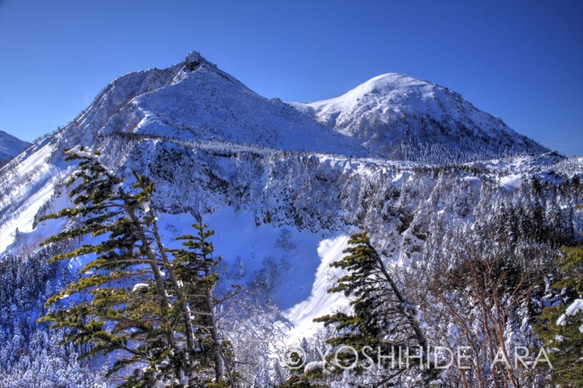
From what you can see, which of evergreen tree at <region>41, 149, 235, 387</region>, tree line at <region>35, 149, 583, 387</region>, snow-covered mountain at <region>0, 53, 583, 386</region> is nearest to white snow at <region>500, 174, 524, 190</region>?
snow-covered mountain at <region>0, 53, 583, 386</region>

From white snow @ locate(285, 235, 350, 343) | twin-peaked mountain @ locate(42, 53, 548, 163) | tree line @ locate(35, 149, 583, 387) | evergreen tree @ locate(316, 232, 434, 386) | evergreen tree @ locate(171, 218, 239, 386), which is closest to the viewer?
tree line @ locate(35, 149, 583, 387)

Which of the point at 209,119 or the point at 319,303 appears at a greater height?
the point at 209,119

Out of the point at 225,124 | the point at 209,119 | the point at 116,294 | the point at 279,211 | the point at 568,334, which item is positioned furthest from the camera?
the point at 225,124

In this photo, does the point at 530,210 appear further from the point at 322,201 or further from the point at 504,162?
the point at 504,162

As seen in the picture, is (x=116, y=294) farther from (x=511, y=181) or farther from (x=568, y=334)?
(x=511, y=181)

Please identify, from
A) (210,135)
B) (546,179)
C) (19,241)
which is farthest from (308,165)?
(19,241)

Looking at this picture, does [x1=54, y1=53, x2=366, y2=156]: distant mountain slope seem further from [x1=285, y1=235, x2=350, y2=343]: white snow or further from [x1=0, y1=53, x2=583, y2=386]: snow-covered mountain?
[x1=285, y1=235, x2=350, y2=343]: white snow

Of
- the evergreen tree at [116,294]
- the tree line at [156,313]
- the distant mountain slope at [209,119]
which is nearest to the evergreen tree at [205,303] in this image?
the tree line at [156,313]

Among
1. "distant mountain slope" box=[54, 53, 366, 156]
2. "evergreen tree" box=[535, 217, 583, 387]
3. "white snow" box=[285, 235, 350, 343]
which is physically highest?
"distant mountain slope" box=[54, 53, 366, 156]

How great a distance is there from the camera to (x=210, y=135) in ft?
410

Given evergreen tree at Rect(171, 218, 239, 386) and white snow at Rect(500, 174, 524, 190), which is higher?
white snow at Rect(500, 174, 524, 190)

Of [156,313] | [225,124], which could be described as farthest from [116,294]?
[225,124]

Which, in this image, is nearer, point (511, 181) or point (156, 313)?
point (156, 313)

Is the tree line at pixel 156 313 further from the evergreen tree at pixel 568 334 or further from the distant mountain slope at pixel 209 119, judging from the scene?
the distant mountain slope at pixel 209 119
